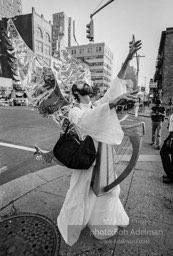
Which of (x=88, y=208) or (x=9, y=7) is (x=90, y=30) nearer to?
(x=88, y=208)

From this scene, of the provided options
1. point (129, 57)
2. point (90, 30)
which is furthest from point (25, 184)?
point (90, 30)

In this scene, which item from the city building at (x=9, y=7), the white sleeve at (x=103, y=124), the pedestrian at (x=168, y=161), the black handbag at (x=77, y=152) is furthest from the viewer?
the city building at (x=9, y=7)

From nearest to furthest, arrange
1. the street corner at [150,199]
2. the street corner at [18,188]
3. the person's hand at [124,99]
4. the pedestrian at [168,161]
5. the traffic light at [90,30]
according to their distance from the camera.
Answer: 1. the person's hand at [124,99]
2. the street corner at [150,199]
3. the street corner at [18,188]
4. the pedestrian at [168,161]
5. the traffic light at [90,30]

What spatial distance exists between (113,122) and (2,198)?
2293 millimetres

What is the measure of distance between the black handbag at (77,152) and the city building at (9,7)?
84974 mm

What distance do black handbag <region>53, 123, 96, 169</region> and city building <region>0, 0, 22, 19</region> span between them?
85.0m

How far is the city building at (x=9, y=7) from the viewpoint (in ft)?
225

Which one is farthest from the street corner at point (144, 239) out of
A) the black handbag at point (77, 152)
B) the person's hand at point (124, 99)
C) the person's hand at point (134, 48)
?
the person's hand at point (134, 48)

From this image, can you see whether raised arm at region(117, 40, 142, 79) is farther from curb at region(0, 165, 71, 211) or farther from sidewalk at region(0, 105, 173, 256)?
curb at region(0, 165, 71, 211)

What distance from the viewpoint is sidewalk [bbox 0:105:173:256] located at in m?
1.85

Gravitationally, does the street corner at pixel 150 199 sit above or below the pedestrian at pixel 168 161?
below

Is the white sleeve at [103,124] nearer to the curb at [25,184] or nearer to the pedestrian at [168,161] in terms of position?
the curb at [25,184]

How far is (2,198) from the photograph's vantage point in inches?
107

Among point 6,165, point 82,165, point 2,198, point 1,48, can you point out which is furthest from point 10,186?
point 1,48
